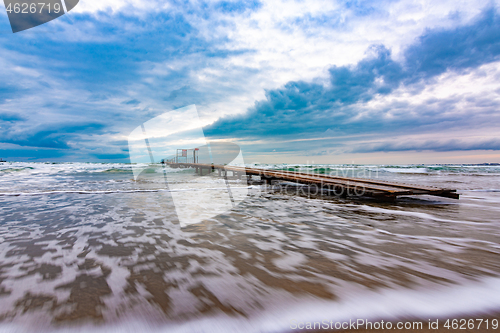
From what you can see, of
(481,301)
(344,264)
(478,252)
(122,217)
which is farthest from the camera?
(122,217)

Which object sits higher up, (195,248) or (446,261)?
(195,248)

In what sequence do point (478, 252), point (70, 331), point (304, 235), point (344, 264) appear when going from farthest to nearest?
point (304, 235) → point (478, 252) → point (344, 264) → point (70, 331)

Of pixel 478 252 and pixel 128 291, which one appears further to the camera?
pixel 478 252

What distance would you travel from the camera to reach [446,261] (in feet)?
Answer: 7.87

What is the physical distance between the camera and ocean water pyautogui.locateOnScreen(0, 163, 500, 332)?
1541 millimetres

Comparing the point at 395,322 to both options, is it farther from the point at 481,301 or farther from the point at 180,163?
the point at 180,163

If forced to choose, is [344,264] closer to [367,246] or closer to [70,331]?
[367,246]

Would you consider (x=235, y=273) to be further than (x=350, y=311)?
Yes

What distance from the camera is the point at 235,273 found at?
7.08 ft

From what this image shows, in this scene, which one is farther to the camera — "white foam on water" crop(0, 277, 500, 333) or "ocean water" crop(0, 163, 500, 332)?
"ocean water" crop(0, 163, 500, 332)

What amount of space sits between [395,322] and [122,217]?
4585 millimetres

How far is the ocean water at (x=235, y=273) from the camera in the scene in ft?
5.06

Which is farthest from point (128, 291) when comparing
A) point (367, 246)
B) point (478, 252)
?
point (478, 252)

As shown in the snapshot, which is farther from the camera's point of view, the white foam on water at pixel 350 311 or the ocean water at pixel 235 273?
the ocean water at pixel 235 273
